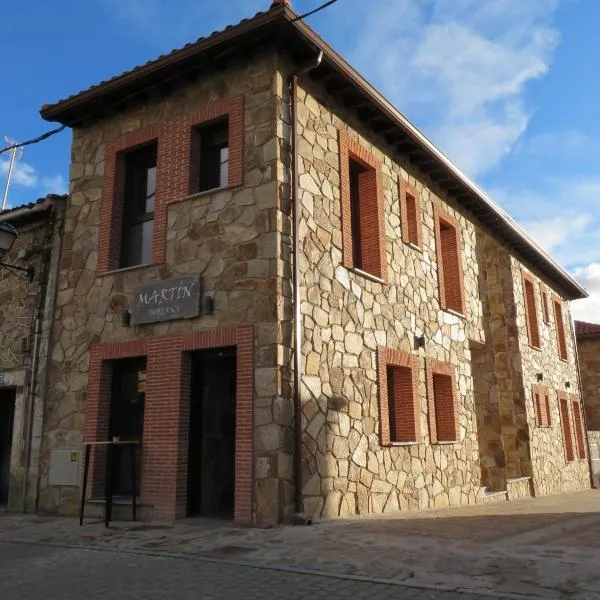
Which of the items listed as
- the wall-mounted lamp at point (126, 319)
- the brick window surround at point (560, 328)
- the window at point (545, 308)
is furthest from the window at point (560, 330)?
the wall-mounted lamp at point (126, 319)

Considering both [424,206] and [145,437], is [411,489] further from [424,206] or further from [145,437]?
[424,206]

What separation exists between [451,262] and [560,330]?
29.3 ft

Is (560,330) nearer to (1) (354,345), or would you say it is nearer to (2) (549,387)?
(2) (549,387)

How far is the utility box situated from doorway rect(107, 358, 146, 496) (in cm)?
59

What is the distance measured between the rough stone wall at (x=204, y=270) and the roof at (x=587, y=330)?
20.1 metres

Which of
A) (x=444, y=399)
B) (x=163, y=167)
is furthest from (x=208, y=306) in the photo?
(x=444, y=399)

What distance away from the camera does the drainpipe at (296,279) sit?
26.1 ft

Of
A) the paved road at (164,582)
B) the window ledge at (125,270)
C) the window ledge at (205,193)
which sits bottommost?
the paved road at (164,582)

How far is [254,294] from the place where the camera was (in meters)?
8.37

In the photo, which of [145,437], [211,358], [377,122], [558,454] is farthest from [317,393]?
[558,454]

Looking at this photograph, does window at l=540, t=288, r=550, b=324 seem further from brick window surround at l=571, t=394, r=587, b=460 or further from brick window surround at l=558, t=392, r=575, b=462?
→ brick window surround at l=571, t=394, r=587, b=460

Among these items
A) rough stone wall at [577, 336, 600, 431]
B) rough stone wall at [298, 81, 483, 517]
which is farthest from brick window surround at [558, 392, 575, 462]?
rough stone wall at [298, 81, 483, 517]

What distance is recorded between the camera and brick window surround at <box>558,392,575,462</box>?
1866 centimetres

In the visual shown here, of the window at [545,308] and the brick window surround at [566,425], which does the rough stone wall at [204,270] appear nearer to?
the window at [545,308]
